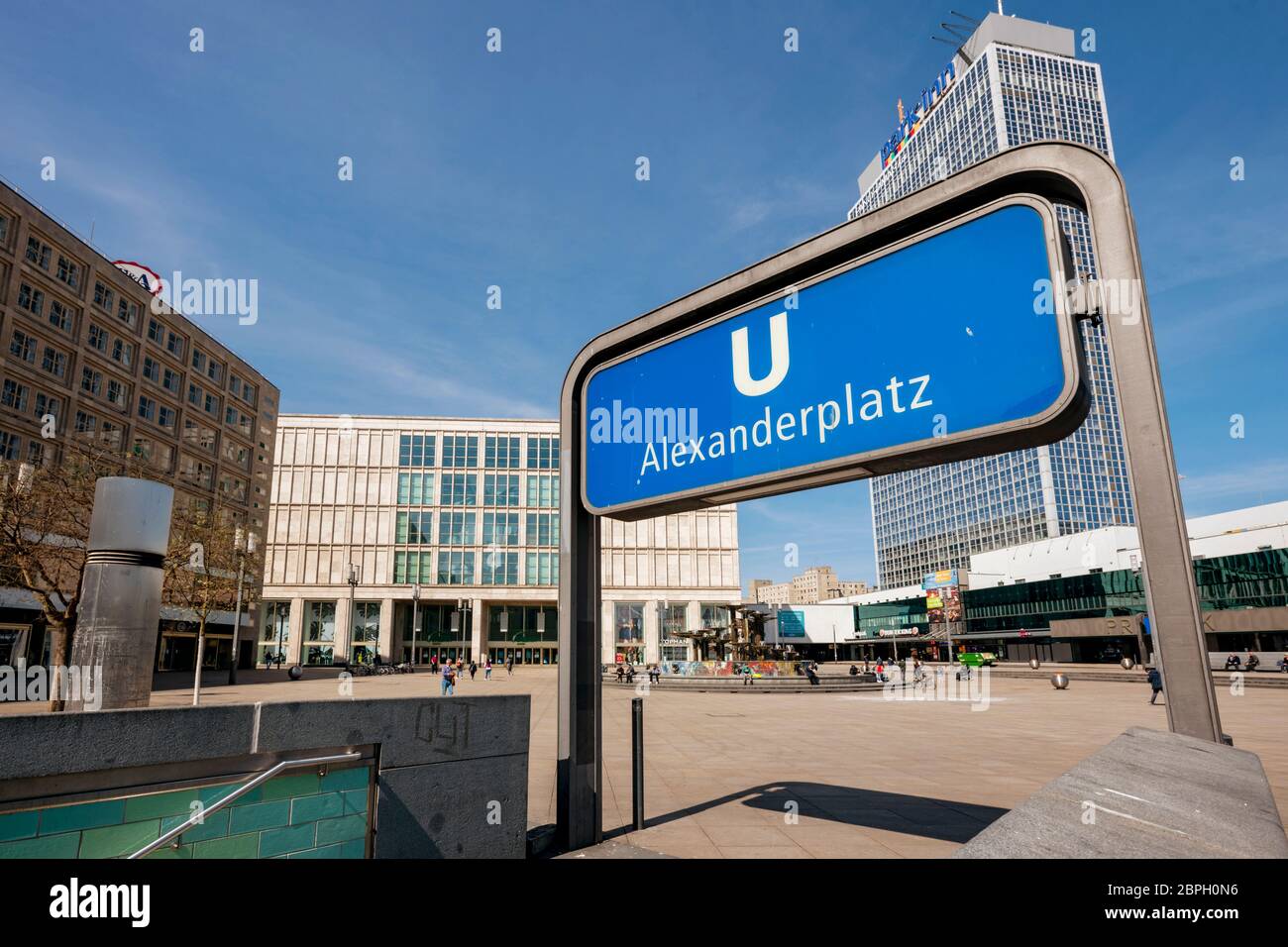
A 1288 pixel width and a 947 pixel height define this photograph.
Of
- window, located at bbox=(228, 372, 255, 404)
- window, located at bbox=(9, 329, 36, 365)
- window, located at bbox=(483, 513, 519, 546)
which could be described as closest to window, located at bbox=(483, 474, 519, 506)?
window, located at bbox=(483, 513, 519, 546)

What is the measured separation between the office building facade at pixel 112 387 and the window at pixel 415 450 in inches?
723

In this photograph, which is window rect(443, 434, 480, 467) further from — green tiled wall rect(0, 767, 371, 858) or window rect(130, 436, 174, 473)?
green tiled wall rect(0, 767, 371, 858)

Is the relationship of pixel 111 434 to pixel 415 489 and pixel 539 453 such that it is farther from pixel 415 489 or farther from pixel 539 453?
pixel 539 453

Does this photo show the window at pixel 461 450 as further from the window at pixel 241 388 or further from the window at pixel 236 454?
the window at pixel 236 454

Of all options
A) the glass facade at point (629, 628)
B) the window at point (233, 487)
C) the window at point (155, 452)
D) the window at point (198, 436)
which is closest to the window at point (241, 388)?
the window at point (198, 436)

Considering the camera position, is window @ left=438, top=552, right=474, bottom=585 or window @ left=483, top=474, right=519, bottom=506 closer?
window @ left=438, top=552, right=474, bottom=585

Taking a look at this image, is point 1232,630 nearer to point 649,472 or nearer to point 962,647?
point 962,647

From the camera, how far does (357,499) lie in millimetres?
77625

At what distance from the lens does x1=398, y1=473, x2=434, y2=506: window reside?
7819cm

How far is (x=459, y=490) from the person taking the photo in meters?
79.3

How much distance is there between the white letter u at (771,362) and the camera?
4871 millimetres

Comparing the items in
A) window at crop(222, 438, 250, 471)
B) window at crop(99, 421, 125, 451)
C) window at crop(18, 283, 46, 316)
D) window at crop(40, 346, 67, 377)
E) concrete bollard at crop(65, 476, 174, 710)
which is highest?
window at crop(18, 283, 46, 316)

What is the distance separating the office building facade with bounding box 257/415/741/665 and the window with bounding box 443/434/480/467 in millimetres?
134

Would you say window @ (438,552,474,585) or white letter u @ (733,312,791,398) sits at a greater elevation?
window @ (438,552,474,585)
